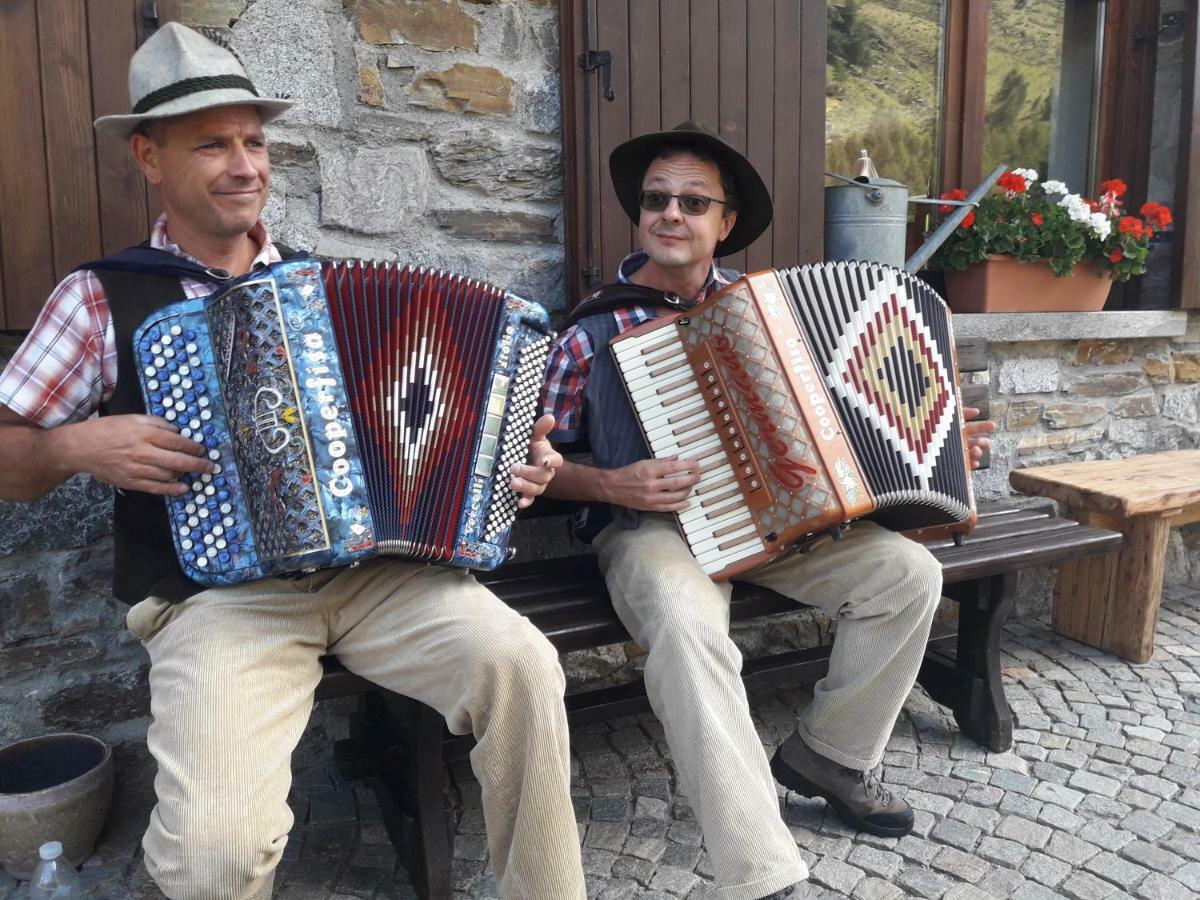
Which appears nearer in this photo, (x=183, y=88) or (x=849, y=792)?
(x=183, y=88)

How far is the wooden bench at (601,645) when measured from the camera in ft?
6.60

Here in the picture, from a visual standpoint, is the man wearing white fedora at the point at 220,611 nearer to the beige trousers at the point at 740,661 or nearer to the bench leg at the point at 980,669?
the beige trousers at the point at 740,661

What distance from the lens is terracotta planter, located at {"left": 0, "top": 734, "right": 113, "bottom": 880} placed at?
2.03 m

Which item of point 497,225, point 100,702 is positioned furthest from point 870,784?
point 100,702

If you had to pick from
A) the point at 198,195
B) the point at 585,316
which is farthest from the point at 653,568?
the point at 198,195

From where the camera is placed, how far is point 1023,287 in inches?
145

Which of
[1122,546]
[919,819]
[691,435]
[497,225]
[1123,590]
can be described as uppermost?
[497,225]

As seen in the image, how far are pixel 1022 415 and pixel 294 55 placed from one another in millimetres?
2776

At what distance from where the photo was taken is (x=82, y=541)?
231cm

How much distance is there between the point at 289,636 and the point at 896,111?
305 centimetres

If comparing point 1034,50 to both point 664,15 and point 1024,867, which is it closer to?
point 664,15

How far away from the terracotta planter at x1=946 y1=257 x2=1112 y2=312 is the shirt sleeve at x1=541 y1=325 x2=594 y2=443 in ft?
6.43

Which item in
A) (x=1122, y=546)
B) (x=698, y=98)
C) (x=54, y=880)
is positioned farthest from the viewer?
(x=1122, y=546)

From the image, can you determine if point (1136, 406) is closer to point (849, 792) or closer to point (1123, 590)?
point (1123, 590)
